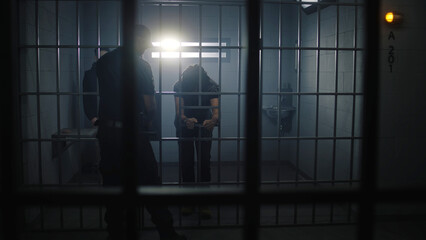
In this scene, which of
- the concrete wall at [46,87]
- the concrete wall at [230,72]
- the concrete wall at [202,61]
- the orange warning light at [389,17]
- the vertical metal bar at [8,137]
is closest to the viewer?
the vertical metal bar at [8,137]

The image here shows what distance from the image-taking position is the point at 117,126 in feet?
9.95

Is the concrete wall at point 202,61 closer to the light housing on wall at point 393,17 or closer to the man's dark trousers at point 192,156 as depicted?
the man's dark trousers at point 192,156

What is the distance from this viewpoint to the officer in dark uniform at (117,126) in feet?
9.92

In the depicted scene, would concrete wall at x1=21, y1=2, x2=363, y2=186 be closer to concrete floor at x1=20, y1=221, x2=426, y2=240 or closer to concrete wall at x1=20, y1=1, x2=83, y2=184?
concrete wall at x1=20, y1=1, x2=83, y2=184

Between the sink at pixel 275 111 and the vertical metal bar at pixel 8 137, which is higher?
the vertical metal bar at pixel 8 137

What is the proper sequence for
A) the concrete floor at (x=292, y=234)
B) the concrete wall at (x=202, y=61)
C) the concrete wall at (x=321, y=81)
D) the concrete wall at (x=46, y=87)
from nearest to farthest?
1. the concrete floor at (x=292, y=234)
2. the concrete wall at (x=46, y=87)
3. the concrete wall at (x=321, y=81)
4. the concrete wall at (x=202, y=61)

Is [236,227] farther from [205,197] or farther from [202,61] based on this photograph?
[202,61]

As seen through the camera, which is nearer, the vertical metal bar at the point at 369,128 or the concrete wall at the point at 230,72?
the vertical metal bar at the point at 369,128

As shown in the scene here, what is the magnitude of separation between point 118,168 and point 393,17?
3114 mm

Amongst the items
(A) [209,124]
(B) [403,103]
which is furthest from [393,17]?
(A) [209,124]

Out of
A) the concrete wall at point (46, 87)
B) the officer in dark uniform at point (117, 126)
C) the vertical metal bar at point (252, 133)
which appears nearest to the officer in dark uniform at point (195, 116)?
the officer in dark uniform at point (117, 126)

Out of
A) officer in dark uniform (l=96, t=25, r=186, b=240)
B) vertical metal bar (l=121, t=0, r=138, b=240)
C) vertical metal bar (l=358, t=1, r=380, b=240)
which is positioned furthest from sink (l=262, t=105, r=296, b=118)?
vertical metal bar (l=121, t=0, r=138, b=240)

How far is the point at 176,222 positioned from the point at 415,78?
294 cm

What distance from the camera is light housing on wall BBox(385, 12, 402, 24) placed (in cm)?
389
